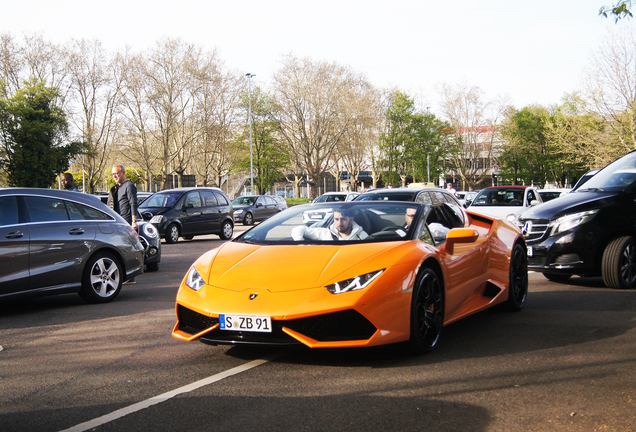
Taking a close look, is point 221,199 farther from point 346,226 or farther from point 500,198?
point 346,226

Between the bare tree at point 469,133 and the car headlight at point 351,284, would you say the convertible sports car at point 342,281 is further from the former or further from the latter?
the bare tree at point 469,133

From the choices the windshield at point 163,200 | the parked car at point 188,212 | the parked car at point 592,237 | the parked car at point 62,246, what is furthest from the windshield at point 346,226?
the windshield at point 163,200

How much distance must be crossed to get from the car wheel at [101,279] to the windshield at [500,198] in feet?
38.4

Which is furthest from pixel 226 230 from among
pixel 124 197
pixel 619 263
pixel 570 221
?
pixel 619 263

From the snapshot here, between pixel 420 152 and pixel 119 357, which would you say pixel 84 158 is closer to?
pixel 420 152

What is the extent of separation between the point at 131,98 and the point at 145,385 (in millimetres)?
50854

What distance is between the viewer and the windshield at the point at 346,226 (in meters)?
5.33

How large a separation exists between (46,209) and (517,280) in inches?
224

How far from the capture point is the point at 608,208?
8500mm

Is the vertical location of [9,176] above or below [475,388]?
above

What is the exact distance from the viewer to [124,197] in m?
11.0

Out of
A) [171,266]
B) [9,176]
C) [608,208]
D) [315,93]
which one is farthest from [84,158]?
[608,208]

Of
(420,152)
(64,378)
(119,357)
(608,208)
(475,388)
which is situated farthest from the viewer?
(420,152)

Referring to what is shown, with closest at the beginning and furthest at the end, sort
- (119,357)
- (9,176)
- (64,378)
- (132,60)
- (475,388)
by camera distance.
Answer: (475,388)
(64,378)
(119,357)
(9,176)
(132,60)
